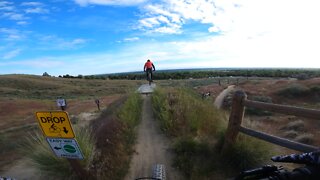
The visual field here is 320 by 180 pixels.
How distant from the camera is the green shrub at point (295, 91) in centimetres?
3078

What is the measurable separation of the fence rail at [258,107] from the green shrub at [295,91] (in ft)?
83.5

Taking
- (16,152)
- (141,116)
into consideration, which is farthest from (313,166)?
(16,152)

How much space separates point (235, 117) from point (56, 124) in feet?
10.7

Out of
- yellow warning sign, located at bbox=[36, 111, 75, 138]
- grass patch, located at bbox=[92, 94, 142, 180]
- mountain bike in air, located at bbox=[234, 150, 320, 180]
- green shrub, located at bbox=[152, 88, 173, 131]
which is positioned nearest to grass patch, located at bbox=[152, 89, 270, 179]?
green shrub, located at bbox=[152, 88, 173, 131]

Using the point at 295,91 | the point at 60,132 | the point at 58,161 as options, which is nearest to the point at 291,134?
the point at 58,161

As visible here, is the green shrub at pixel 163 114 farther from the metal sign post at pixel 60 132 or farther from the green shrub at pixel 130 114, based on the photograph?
the metal sign post at pixel 60 132

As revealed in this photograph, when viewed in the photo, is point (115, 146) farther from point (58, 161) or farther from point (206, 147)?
point (206, 147)

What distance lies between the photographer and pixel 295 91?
31.1 metres

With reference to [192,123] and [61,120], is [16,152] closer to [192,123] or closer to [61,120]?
[192,123]

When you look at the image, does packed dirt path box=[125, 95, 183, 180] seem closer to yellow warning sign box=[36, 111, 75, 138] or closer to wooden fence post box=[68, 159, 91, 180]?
wooden fence post box=[68, 159, 91, 180]

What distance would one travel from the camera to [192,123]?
29.7ft

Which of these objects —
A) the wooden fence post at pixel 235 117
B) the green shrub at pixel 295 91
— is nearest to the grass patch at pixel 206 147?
the wooden fence post at pixel 235 117

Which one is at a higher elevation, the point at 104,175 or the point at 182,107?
the point at 182,107

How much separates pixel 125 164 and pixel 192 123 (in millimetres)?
2242
